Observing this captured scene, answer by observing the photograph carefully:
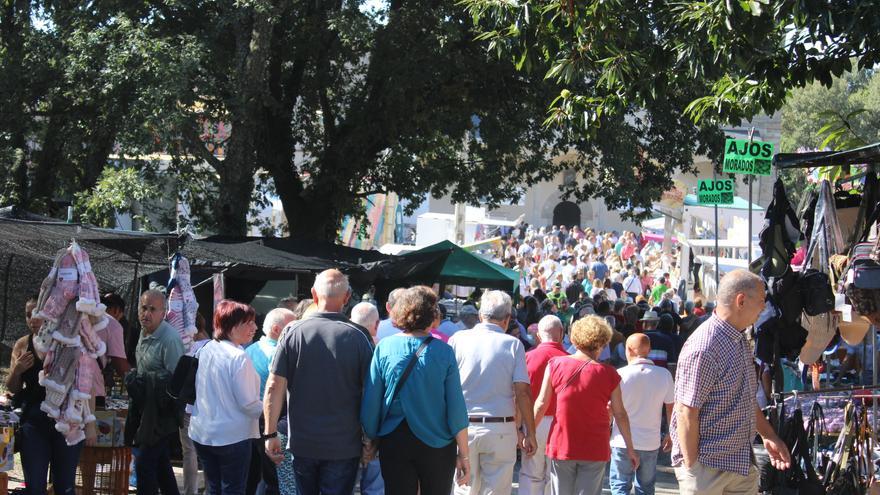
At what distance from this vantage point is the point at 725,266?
2744cm

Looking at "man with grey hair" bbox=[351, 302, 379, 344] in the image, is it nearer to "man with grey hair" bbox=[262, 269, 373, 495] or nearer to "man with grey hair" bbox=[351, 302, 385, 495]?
"man with grey hair" bbox=[351, 302, 385, 495]

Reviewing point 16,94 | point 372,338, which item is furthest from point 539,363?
point 16,94

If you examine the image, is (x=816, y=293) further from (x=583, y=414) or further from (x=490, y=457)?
(x=490, y=457)

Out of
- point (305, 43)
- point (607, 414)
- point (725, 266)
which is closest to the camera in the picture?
point (607, 414)

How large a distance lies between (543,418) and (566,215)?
57.9 m

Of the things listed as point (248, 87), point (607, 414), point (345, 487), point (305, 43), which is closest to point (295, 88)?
point (305, 43)

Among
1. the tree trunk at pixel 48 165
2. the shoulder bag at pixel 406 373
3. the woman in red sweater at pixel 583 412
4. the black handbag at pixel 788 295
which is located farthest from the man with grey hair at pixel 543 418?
the tree trunk at pixel 48 165

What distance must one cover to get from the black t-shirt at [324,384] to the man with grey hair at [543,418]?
7.80ft

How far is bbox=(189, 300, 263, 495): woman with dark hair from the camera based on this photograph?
6.73 m

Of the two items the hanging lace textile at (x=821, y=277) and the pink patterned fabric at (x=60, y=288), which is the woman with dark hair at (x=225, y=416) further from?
the hanging lace textile at (x=821, y=277)

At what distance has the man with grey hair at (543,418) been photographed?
8070mm

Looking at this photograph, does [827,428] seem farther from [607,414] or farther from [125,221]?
[125,221]

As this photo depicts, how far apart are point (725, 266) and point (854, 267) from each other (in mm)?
21879

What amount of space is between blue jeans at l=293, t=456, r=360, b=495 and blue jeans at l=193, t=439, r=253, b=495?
0.93 metres
